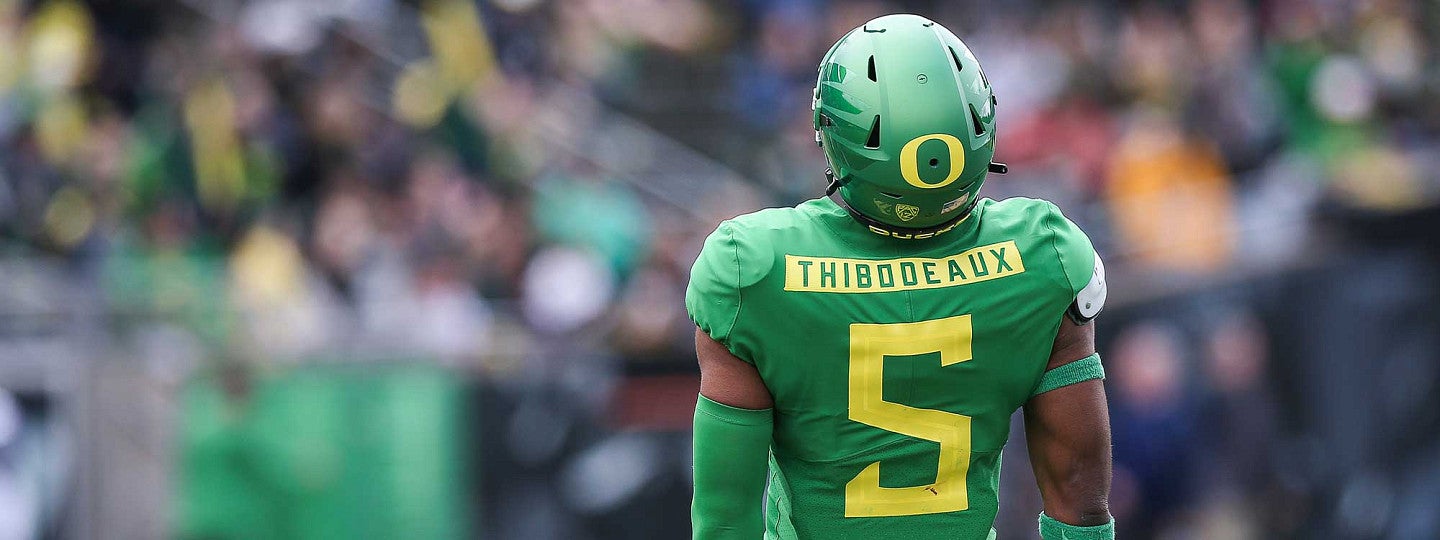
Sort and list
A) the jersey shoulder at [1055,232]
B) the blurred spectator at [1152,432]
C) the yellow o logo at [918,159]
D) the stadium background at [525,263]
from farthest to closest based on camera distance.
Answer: the blurred spectator at [1152,432] < the stadium background at [525,263] < the jersey shoulder at [1055,232] < the yellow o logo at [918,159]

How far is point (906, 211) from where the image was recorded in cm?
302

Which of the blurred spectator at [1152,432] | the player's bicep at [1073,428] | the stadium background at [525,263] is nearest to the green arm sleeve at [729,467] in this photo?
the player's bicep at [1073,428]

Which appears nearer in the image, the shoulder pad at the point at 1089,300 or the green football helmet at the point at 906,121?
the green football helmet at the point at 906,121

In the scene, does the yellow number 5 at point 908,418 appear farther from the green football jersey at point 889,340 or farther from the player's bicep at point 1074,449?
the player's bicep at point 1074,449

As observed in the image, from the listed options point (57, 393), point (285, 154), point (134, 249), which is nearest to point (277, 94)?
point (285, 154)

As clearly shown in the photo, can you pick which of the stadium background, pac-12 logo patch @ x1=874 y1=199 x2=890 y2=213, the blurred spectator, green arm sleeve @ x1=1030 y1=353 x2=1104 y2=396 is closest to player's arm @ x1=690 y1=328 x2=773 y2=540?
pac-12 logo patch @ x1=874 y1=199 x2=890 y2=213

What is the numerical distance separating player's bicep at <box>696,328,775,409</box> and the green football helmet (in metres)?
0.34

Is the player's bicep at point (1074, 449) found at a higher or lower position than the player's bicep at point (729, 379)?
Result: lower

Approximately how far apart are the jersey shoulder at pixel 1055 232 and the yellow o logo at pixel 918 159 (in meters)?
0.21

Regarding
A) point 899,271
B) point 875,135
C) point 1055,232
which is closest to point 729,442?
point 899,271

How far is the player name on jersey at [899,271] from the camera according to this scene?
9.93 feet

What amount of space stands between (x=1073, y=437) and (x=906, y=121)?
65 centimetres

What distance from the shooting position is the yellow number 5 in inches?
119

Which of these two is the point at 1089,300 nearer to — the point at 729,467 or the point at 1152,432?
the point at 729,467
